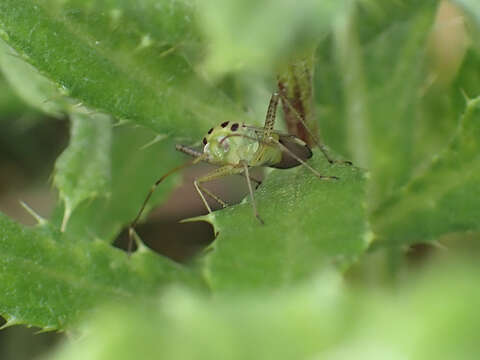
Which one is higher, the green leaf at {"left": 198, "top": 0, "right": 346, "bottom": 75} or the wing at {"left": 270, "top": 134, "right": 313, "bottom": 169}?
the wing at {"left": 270, "top": 134, "right": 313, "bottom": 169}

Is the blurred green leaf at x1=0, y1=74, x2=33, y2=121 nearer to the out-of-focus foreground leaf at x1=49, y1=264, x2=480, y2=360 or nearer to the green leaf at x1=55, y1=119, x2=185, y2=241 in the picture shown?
the green leaf at x1=55, y1=119, x2=185, y2=241

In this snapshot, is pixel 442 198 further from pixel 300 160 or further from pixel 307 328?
pixel 307 328

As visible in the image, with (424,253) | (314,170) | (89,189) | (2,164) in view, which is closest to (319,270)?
(314,170)

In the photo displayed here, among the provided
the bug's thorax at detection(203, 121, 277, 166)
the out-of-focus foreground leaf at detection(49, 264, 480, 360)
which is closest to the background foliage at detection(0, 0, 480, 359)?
the out-of-focus foreground leaf at detection(49, 264, 480, 360)

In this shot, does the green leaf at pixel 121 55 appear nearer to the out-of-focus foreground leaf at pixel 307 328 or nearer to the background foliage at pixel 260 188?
the background foliage at pixel 260 188

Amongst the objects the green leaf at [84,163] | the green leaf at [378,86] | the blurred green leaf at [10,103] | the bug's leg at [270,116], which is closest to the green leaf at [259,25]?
the bug's leg at [270,116]

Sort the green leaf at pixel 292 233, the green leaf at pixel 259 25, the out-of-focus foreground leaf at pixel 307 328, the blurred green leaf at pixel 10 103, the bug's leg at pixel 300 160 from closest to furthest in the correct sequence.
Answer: the out-of-focus foreground leaf at pixel 307 328
the green leaf at pixel 259 25
the green leaf at pixel 292 233
the bug's leg at pixel 300 160
the blurred green leaf at pixel 10 103
